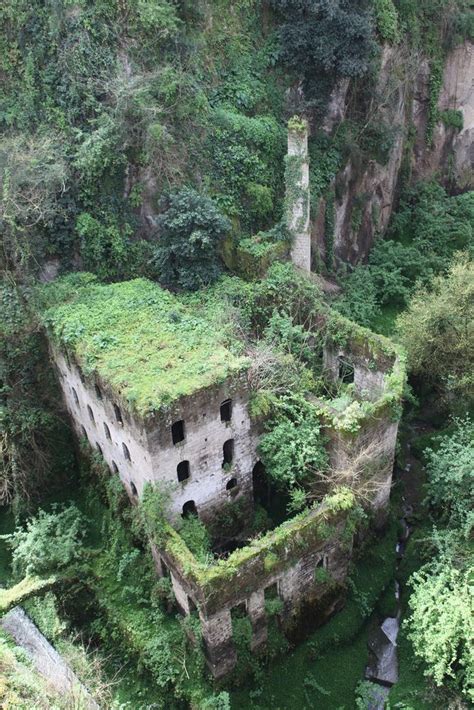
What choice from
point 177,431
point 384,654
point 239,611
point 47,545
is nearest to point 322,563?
point 239,611

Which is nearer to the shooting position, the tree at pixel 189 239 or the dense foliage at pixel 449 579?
the dense foliage at pixel 449 579

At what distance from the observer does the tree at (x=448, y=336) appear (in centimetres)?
2628

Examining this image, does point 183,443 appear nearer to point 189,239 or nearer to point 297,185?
point 189,239

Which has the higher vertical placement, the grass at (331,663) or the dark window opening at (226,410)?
the dark window opening at (226,410)

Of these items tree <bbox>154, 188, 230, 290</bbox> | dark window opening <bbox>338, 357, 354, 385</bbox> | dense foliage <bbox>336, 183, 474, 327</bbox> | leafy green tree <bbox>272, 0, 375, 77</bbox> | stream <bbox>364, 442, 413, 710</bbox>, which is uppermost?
leafy green tree <bbox>272, 0, 375, 77</bbox>

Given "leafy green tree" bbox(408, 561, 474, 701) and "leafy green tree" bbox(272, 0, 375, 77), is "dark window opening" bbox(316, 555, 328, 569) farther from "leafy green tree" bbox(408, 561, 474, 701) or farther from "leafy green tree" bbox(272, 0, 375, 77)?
"leafy green tree" bbox(272, 0, 375, 77)

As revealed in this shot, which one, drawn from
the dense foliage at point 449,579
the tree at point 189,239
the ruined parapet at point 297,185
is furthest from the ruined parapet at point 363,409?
the tree at point 189,239

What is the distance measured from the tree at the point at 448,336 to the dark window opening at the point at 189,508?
11539 mm

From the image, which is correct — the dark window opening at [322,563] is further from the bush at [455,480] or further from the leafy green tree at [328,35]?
the leafy green tree at [328,35]

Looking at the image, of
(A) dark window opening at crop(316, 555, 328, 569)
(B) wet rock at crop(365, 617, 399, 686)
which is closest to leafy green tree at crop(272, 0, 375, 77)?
(A) dark window opening at crop(316, 555, 328, 569)

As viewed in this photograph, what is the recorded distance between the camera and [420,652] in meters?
19.5

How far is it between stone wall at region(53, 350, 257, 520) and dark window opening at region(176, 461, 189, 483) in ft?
0.32

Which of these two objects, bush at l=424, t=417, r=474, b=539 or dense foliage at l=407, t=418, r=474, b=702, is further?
bush at l=424, t=417, r=474, b=539

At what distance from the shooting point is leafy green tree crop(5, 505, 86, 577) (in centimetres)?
2194
